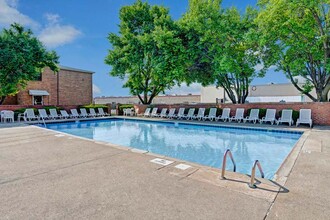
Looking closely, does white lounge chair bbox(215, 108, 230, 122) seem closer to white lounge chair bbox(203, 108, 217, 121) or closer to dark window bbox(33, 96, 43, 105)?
white lounge chair bbox(203, 108, 217, 121)

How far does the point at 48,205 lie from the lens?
10.8 ft

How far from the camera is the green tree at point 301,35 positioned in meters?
12.1

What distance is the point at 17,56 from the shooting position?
55.1 ft

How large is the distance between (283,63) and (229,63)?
12.6 feet

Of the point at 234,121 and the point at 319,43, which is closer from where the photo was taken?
the point at 319,43

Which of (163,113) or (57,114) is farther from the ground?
(163,113)

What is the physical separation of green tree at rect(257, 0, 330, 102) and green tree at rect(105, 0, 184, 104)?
20.2 ft

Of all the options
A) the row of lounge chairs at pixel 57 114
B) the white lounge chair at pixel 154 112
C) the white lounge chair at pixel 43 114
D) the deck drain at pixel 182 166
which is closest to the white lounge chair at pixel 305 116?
the deck drain at pixel 182 166

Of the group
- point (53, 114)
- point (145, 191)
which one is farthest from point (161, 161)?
point (53, 114)

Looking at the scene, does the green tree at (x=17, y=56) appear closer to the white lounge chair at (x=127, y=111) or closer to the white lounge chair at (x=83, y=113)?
the white lounge chair at (x=83, y=113)

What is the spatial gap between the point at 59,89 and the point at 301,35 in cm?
2628

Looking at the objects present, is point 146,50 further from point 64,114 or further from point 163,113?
point 64,114

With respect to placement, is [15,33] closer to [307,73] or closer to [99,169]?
[99,169]

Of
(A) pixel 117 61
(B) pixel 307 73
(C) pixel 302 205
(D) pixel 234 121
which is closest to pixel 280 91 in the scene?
(B) pixel 307 73
